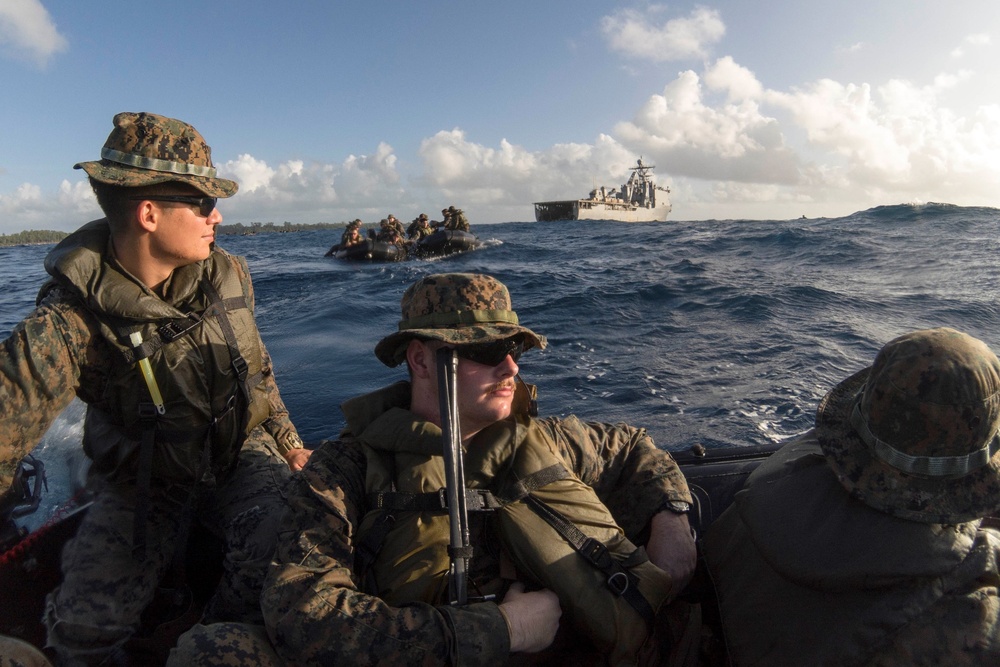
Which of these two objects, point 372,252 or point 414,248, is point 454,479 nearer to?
point 372,252

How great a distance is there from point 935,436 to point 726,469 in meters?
1.86

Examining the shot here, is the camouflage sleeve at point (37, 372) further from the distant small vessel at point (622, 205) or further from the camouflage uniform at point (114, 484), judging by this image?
the distant small vessel at point (622, 205)

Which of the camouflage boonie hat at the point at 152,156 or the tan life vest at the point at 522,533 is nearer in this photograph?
the tan life vest at the point at 522,533

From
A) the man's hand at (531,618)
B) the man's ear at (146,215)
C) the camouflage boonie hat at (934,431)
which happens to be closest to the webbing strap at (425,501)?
the man's hand at (531,618)

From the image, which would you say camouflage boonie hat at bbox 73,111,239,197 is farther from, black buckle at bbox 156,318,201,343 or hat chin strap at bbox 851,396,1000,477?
hat chin strap at bbox 851,396,1000,477

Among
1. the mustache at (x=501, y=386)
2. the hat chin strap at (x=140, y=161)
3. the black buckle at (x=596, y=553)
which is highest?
the hat chin strap at (x=140, y=161)

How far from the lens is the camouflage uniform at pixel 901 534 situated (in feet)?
4.64

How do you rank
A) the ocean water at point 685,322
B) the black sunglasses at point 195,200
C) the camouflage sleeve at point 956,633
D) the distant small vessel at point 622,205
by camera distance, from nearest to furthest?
the camouflage sleeve at point 956,633, the black sunglasses at point 195,200, the ocean water at point 685,322, the distant small vessel at point 622,205

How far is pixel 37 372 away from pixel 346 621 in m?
1.71

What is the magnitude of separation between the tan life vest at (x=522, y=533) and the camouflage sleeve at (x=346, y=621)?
15 cm

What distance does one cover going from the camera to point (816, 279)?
13445mm

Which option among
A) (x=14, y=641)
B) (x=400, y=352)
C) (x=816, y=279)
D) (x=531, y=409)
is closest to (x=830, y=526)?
(x=531, y=409)

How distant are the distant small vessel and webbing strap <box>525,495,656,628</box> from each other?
70602 millimetres

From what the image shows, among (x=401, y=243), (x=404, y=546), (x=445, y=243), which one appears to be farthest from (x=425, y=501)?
(x=401, y=243)
